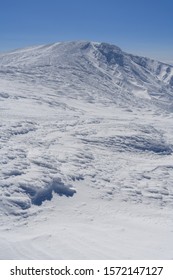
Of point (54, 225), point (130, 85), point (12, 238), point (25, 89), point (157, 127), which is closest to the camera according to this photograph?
point (12, 238)

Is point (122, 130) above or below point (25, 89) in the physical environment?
below

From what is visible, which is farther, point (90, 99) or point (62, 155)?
point (90, 99)

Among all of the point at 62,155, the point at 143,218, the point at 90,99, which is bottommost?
the point at 143,218

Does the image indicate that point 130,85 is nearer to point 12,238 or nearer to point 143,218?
point 143,218

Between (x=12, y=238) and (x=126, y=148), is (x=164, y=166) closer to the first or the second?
(x=126, y=148)
